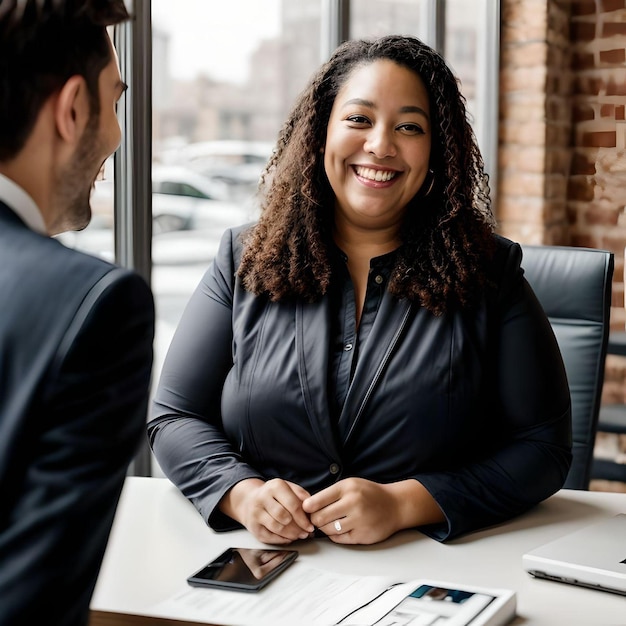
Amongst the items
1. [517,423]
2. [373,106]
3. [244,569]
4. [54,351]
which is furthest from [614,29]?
[54,351]

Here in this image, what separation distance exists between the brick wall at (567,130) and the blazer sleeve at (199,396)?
205 centimetres

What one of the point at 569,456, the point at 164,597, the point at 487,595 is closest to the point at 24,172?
the point at 164,597

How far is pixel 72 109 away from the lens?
0.80 m

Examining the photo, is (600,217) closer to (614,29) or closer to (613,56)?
(613,56)

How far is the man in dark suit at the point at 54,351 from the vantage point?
0.70 m

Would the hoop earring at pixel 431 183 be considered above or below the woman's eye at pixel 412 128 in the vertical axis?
below

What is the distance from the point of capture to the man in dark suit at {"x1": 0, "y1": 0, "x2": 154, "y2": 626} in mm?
701

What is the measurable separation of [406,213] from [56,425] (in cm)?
120

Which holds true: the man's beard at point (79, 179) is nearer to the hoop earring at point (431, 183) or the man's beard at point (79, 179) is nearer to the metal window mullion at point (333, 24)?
the hoop earring at point (431, 183)

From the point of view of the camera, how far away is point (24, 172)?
0.79m

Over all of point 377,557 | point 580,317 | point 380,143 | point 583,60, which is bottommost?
point 377,557

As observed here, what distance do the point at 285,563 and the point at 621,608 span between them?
441 mm

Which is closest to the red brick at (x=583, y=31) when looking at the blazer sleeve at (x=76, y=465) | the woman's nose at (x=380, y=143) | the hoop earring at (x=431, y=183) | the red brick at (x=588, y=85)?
the red brick at (x=588, y=85)

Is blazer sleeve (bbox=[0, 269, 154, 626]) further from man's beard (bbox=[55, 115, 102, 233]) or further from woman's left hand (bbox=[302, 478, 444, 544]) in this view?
woman's left hand (bbox=[302, 478, 444, 544])
